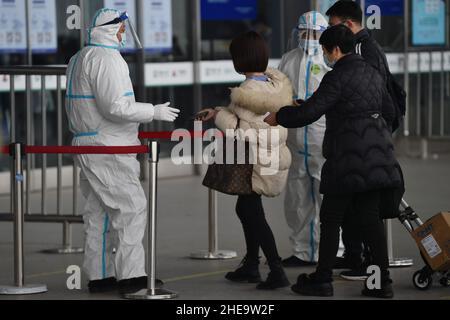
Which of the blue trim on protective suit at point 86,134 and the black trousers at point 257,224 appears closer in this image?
the blue trim on protective suit at point 86,134

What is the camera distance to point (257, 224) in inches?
329

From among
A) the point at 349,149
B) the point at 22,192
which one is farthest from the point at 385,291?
the point at 22,192

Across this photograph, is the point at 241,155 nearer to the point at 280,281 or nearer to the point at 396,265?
the point at 280,281

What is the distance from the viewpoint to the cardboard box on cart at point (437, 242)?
320 inches

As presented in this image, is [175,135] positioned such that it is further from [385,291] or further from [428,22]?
[428,22]

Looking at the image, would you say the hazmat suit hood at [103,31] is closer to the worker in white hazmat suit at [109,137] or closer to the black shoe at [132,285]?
the worker in white hazmat suit at [109,137]

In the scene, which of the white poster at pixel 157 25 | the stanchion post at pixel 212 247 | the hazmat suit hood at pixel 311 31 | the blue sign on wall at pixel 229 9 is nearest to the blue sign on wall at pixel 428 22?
the blue sign on wall at pixel 229 9

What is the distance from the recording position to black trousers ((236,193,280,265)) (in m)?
8.31

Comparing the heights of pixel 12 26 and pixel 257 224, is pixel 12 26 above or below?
above

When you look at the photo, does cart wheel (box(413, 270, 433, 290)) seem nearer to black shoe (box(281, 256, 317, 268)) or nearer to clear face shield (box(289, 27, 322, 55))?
black shoe (box(281, 256, 317, 268))

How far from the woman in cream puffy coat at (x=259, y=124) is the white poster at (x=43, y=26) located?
5819 mm

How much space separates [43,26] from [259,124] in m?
6.10

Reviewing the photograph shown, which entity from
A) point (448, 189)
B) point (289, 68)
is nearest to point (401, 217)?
point (289, 68)
